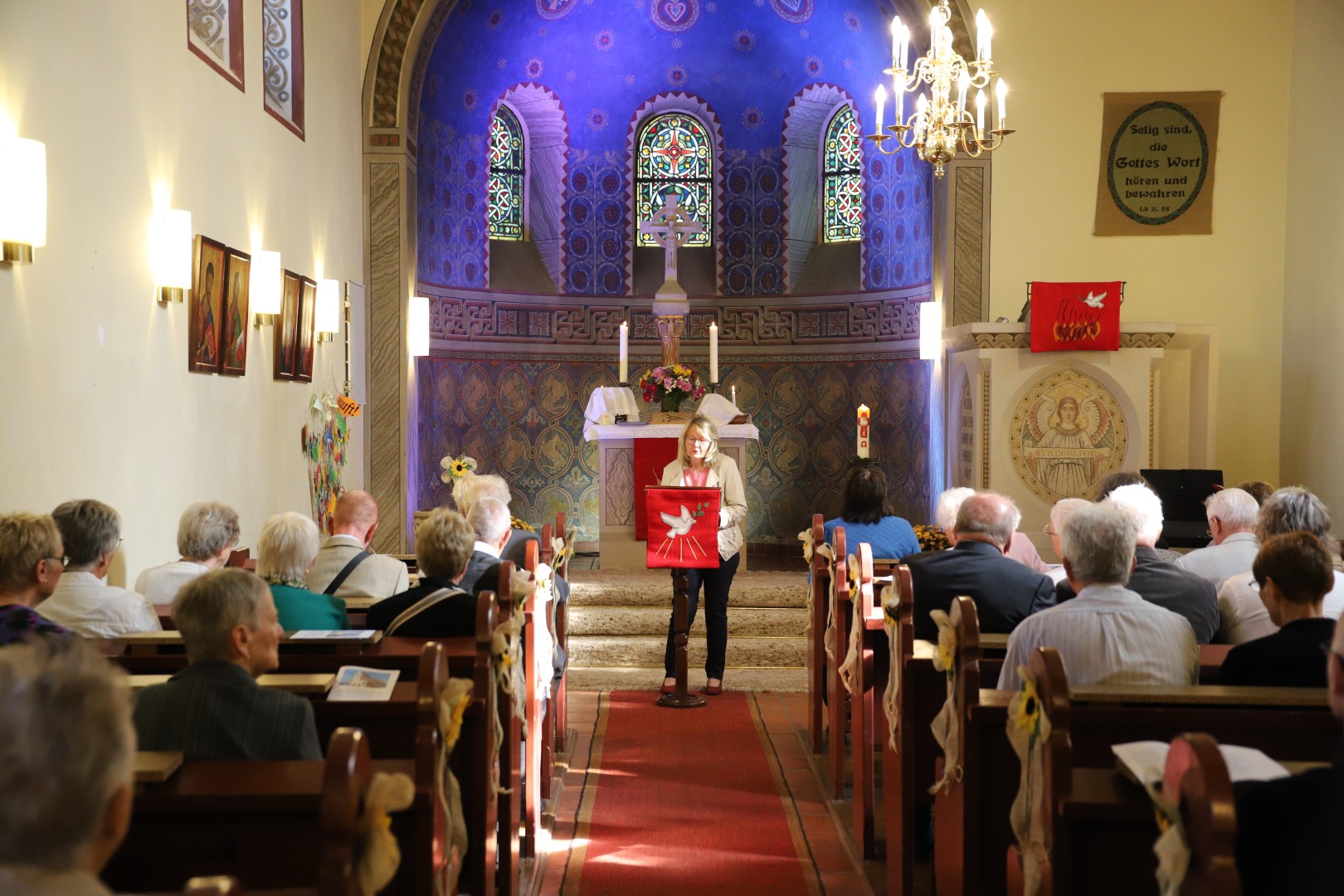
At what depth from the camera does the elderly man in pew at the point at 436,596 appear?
12.3ft

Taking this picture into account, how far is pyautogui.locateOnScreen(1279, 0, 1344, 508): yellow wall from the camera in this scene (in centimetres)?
841

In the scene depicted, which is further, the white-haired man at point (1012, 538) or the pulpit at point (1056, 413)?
the pulpit at point (1056, 413)

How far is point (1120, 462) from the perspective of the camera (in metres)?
7.96

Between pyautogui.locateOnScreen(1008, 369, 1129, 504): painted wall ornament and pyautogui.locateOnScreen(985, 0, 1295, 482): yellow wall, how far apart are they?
1528 mm

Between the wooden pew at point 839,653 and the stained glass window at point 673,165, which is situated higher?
the stained glass window at point 673,165

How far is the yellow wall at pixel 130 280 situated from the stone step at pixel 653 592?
1.97 meters

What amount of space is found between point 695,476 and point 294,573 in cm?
317

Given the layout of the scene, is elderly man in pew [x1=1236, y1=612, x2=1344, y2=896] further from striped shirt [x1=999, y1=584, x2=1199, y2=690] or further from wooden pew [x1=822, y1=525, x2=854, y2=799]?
wooden pew [x1=822, y1=525, x2=854, y2=799]

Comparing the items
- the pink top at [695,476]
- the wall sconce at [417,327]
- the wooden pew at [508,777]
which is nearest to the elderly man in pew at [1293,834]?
the wooden pew at [508,777]

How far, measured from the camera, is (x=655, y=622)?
8055 millimetres

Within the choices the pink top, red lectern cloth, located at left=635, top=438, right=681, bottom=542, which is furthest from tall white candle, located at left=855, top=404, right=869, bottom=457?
the pink top

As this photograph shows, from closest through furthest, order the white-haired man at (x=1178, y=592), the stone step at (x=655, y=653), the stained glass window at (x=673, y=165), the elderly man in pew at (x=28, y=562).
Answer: the elderly man in pew at (x=28, y=562), the white-haired man at (x=1178, y=592), the stone step at (x=655, y=653), the stained glass window at (x=673, y=165)

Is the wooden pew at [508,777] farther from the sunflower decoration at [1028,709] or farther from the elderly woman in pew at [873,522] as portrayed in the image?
the elderly woman in pew at [873,522]

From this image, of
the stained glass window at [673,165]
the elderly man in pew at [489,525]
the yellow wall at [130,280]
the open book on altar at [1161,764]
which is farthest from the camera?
the stained glass window at [673,165]
